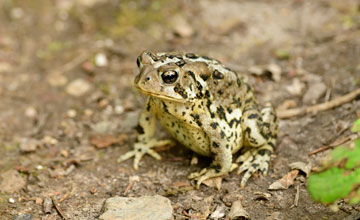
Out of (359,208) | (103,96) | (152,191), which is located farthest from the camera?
(103,96)

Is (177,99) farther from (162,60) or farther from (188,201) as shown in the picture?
(188,201)

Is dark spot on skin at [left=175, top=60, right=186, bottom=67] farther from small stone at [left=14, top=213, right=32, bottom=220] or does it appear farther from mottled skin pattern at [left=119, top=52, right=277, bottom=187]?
small stone at [left=14, top=213, right=32, bottom=220]

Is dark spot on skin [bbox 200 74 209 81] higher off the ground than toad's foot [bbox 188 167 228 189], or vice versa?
dark spot on skin [bbox 200 74 209 81]

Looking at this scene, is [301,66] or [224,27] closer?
[301,66]

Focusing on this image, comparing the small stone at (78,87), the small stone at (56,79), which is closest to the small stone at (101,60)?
the small stone at (78,87)

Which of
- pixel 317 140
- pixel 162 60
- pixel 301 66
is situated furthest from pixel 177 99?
pixel 301 66

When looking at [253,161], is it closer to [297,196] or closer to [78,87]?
[297,196]

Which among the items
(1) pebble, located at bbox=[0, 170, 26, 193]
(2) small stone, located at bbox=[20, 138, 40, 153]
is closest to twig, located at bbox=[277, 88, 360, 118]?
(2) small stone, located at bbox=[20, 138, 40, 153]
